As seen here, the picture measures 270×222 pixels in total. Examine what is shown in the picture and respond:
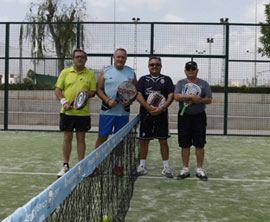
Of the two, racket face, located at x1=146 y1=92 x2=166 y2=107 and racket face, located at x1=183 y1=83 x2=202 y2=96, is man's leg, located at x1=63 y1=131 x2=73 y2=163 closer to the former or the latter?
racket face, located at x1=146 y1=92 x2=166 y2=107

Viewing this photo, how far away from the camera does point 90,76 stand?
192 inches

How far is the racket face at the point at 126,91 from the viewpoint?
4750 mm

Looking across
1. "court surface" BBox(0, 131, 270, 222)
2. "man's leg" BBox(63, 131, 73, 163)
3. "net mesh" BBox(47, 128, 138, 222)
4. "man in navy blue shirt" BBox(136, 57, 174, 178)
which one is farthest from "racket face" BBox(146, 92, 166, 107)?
"man's leg" BBox(63, 131, 73, 163)

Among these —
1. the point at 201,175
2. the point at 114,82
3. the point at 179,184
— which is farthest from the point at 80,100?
the point at 201,175

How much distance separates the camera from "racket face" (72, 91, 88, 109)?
4.66 meters

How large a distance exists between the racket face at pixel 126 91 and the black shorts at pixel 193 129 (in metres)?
0.76

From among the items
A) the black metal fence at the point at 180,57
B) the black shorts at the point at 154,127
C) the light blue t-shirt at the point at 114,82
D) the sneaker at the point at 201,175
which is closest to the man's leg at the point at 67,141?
the light blue t-shirt at the point at 114,82

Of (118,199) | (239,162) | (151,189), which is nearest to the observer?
(118,199)

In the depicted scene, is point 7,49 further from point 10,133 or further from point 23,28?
point 10,133

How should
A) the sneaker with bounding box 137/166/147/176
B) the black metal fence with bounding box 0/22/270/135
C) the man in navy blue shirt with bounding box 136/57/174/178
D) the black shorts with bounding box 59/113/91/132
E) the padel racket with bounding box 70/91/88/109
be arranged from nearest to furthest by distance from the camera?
the padel racket with bounding box 70/91/88/109 < the black shorts with bounding box 59/113/91/132 < the man in navy blue shirt with bounding box 136/57/174/178 < the sneaker with bounding box 137/166/147/176 < the black metal fence with bounding box 0/22/270/135

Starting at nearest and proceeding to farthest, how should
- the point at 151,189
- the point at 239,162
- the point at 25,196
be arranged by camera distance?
the point at 25,196, the point at 151,189, the point at 239,162

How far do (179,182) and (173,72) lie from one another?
4.61m

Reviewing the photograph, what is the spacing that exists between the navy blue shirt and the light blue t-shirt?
18 centimetres

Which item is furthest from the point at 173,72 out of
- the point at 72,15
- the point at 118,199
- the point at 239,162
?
the point at 72,15
